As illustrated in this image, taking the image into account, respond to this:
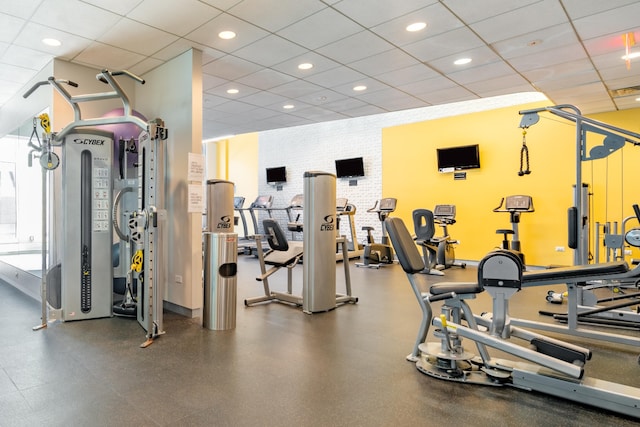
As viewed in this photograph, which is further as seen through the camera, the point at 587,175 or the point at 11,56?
the point at 587,175

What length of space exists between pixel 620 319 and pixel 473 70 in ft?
10.8

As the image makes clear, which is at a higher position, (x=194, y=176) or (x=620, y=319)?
(x=194, y=176)

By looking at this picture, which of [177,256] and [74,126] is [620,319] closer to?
[177,256]

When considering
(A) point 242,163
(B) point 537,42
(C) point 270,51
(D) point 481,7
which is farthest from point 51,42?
(A) point 242,163

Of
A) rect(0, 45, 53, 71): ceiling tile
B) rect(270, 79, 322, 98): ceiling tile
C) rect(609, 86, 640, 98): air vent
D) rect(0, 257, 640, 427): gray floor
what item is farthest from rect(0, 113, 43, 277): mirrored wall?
rect(609, 86, 640, 98): air vent

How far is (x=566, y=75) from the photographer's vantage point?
5.29m

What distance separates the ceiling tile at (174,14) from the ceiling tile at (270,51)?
2.24 ft

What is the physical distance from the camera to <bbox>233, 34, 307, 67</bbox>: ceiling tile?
420 cm

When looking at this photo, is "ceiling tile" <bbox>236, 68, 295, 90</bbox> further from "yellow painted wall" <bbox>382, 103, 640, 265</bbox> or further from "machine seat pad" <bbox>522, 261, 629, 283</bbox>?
"yellow painted wall" <bbox>382, 103, 640, 265</bbox>

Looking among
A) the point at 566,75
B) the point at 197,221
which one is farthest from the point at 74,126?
the point at 566,75

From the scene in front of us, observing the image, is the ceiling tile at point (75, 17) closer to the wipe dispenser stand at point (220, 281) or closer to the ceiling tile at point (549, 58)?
the wipe dispenser stand at point (220, 281)

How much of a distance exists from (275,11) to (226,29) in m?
0.63

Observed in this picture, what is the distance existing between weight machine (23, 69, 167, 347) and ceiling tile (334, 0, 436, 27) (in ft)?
6.99

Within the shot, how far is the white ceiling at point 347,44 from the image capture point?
3.49 meters
